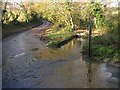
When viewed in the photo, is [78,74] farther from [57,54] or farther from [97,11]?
[97,11]

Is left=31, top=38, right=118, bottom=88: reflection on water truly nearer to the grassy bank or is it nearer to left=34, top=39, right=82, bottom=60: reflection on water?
left=34, top=39, right=82, bottom=60: reflection on water

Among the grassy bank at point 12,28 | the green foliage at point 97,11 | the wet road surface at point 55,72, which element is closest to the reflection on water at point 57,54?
the wet road surface at point 55,72

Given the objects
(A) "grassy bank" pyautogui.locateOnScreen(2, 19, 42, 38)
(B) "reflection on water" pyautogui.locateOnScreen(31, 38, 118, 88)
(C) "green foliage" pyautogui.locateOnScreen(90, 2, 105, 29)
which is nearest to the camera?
(B) "reflection on water" pyautogui.locateOnScreen(31, 38, 118, 88)

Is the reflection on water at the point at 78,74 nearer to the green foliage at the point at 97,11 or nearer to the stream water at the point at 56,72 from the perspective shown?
the stream water at the point at 56,72

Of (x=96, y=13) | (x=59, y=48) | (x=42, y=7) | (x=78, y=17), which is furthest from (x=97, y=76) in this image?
(x=42, y=7)

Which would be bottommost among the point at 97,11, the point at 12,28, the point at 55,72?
the point at 55,72

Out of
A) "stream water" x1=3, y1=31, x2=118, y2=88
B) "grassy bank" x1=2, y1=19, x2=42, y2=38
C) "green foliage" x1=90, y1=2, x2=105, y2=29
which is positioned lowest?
"stream water" x1=3, y1=31, x2=118, y2=88

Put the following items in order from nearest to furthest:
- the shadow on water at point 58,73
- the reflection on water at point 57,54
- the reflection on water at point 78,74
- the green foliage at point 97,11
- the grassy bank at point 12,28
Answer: the reflection on water at point 78,74, the shadow on water at point 58,73, the reflection on water at point 57,54, the green foliage at point 97,11, the grassy bank at point 12,28

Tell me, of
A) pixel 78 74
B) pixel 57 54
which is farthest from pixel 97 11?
pixel 78 74

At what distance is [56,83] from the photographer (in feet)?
48.5

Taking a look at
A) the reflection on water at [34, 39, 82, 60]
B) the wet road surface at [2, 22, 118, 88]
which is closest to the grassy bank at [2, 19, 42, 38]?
the reflection on water at [34, 39, 82, 60]

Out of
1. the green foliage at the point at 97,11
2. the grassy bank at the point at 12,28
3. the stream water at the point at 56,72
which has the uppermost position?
the green foliage at the point at 97,11

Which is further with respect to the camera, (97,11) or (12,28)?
(12,28)

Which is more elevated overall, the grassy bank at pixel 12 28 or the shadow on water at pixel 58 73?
the grassy bank at pixel 12 28
